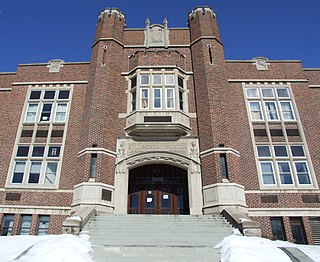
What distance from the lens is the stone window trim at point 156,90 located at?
15289 mm

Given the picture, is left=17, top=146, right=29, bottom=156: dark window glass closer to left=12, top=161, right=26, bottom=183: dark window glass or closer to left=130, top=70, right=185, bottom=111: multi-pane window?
left=12, top=161, right=26, bottom=183: dark window glass

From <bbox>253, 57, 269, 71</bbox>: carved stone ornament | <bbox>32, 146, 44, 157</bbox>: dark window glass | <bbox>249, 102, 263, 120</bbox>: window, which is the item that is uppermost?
<bbox>253, 57, 269, 71</bbox>: carved stone ornament

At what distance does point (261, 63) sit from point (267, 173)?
24.3 ft

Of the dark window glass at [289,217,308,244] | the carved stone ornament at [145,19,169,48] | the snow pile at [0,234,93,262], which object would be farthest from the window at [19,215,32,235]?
the dark window glass at [289,217,308,244]

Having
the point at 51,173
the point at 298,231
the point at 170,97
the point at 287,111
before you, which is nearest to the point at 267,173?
the point at 298,231

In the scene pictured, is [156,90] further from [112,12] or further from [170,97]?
[112,12]

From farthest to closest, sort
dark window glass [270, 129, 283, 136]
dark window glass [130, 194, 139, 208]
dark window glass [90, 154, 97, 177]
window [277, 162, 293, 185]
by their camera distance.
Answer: dark window glass [270, 129, 283, 136] < dark window glass [130, 194, 139, 208] < window [277, 162, 293, 185] < dark window glass [90, 154, 97, 177]

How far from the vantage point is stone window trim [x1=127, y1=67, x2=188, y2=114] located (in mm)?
15289

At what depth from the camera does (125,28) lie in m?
19.2

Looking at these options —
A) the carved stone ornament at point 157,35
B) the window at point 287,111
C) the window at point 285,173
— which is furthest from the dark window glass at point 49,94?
the window at point 287,111

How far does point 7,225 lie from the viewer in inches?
526

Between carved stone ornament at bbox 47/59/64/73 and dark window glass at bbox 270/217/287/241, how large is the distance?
50.7 ft

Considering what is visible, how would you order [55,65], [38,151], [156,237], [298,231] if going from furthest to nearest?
1. [55,65]
2. [38,151]
3. [298,231]
4. [156,237]

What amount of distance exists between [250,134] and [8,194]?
1337 cm
